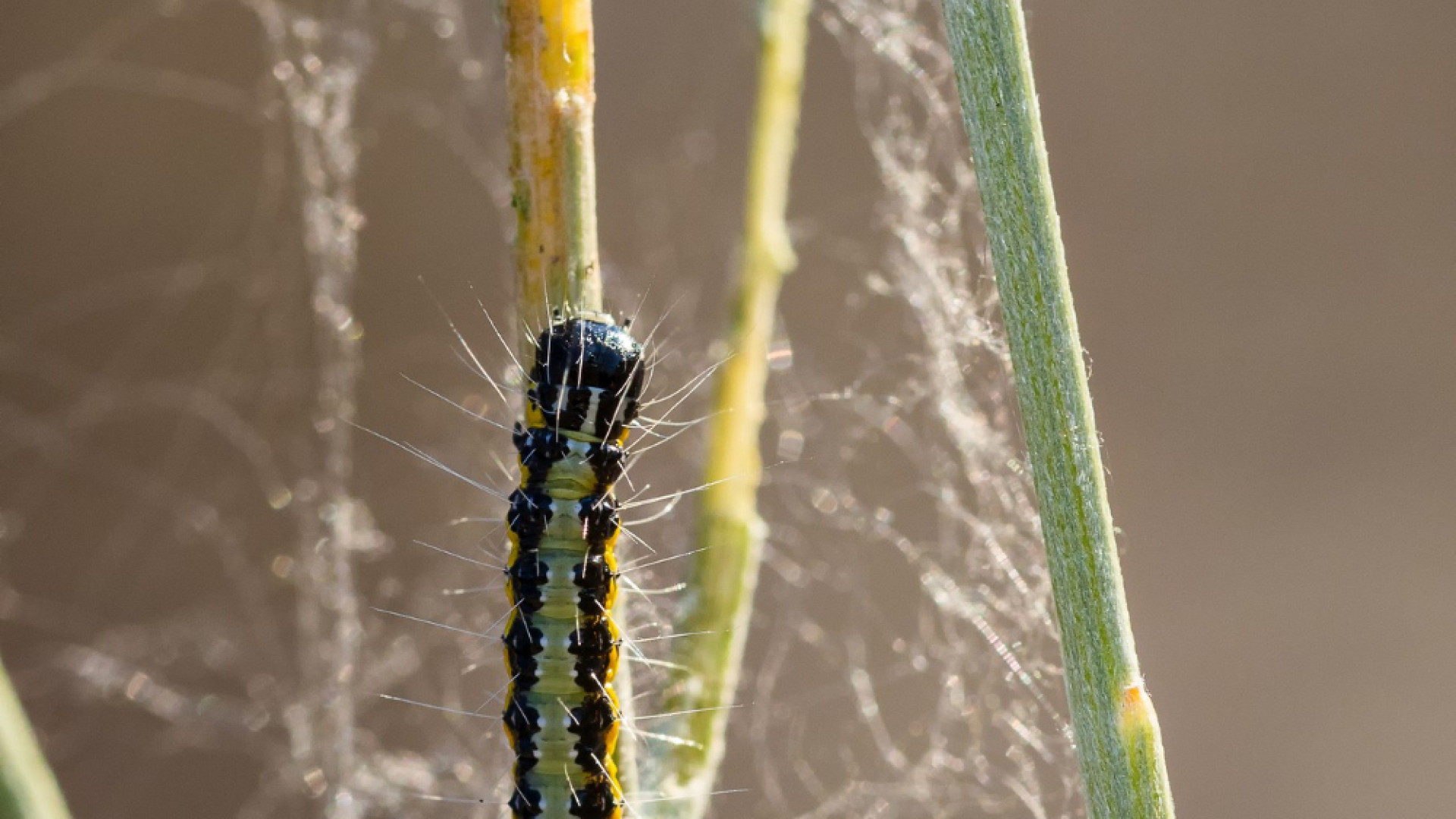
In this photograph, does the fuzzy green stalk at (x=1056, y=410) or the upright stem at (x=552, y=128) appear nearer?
the fuzzy green stalk at (x=1056, y=410)

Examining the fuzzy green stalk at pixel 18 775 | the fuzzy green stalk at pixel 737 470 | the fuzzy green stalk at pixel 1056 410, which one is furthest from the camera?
the fuzzy green stalk at pixel 737 470

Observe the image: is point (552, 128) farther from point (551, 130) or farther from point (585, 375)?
point (585, 375)

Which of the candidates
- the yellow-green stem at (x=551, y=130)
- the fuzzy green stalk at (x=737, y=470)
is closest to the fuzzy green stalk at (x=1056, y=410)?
the yellow-green stem at (x=551, y=130)

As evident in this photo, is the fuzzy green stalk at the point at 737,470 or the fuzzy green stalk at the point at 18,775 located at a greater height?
the fuzzy green stalk at the point at 737,470

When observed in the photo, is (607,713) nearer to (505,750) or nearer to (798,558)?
(505,750)

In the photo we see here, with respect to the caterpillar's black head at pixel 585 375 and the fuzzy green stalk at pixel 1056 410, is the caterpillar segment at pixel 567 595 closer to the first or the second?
the caterpillar's black head at pixel 585 375

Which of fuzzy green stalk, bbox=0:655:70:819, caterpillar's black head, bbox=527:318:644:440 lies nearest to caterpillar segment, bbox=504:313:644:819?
caterpillar's black head, bbox=527:318:644:440

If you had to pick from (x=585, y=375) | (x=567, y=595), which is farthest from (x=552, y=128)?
(x=567, y=595)
